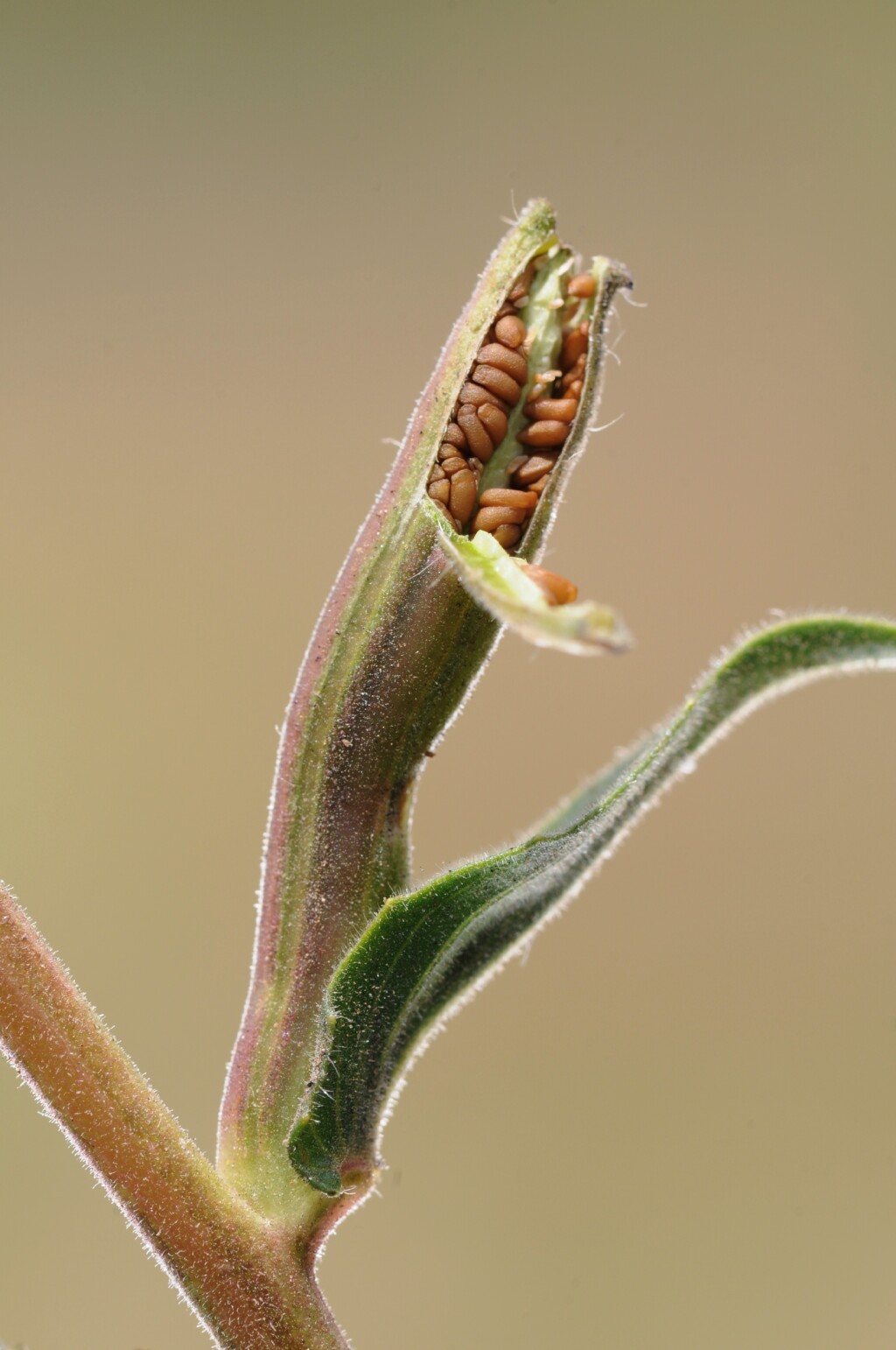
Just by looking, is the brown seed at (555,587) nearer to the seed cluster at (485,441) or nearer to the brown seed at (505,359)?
the seed cluster at (485,441)

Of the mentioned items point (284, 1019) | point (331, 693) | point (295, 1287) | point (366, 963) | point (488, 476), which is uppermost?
point (488, 476)

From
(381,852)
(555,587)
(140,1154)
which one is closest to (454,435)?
(555,587)

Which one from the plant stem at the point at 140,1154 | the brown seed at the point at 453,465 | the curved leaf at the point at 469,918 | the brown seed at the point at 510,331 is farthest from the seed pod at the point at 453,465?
the plant stem at the point at 140,1154

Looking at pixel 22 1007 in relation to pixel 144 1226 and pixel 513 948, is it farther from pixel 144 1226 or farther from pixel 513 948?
pixel 513 948

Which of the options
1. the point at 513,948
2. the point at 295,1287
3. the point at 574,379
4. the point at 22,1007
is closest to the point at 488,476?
the point at 574,379

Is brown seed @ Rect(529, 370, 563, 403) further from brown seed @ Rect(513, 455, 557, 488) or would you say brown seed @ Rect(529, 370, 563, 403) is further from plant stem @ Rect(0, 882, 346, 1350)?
plant stem @ Rect(0, 882, 346, 1350)

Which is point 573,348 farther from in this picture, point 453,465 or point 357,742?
point 357,742
